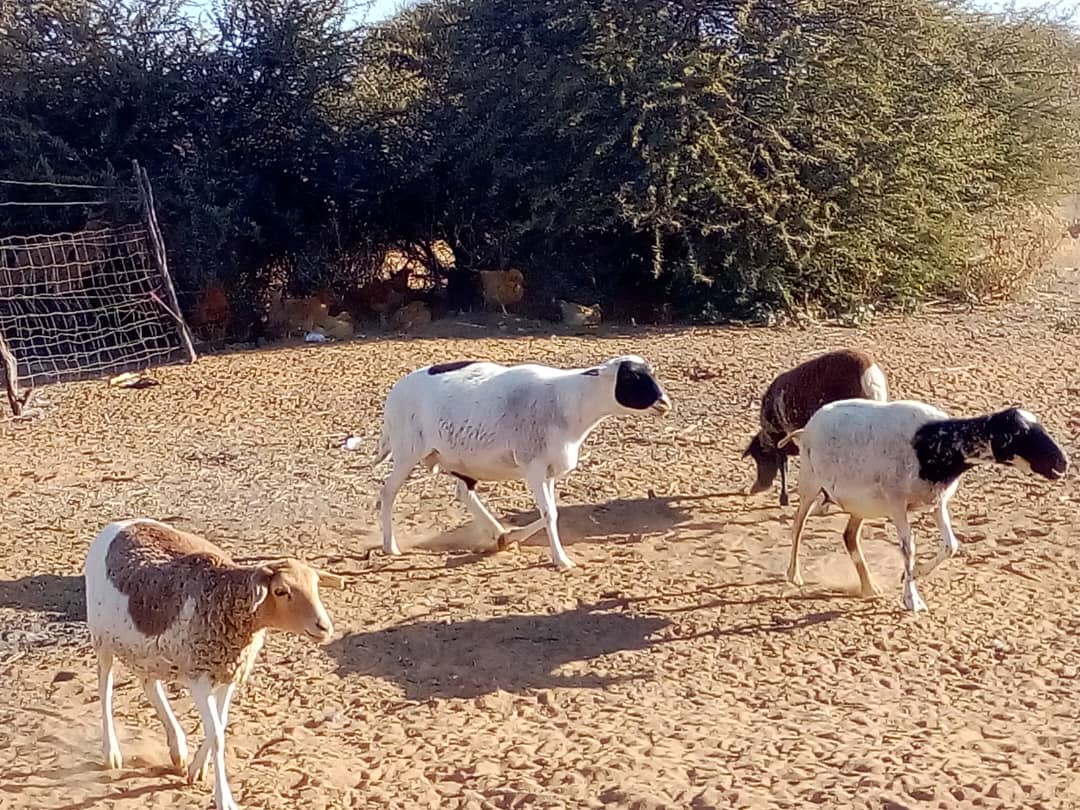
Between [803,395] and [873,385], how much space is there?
47 cm

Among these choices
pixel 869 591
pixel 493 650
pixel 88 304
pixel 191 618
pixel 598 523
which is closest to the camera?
pixel 191 618

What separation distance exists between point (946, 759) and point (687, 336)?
35.4 ft

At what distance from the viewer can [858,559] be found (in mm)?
6863

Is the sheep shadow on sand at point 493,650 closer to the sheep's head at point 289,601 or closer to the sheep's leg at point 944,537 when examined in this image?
the sheep's head at point 289,601

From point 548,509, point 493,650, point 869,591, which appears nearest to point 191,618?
point 493,650

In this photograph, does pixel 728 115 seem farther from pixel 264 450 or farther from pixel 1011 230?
pixel 264 450

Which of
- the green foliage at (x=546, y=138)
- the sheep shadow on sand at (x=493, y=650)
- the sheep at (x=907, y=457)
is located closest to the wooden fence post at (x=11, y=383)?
the green foliage at (x=546, y=138)

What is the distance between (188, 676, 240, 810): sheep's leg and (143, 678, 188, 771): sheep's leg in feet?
1.05

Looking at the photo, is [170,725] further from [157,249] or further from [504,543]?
[157,249]

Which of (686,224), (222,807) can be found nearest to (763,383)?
(686,224)

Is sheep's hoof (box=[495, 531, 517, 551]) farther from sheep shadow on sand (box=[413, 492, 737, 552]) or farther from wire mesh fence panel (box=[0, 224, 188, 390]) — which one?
wire mesh fence panel (box=[0, 224, 188, 390])

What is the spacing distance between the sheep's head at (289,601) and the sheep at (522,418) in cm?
280

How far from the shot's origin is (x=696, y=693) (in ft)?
→ 18.9

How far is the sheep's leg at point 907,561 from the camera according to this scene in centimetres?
655
